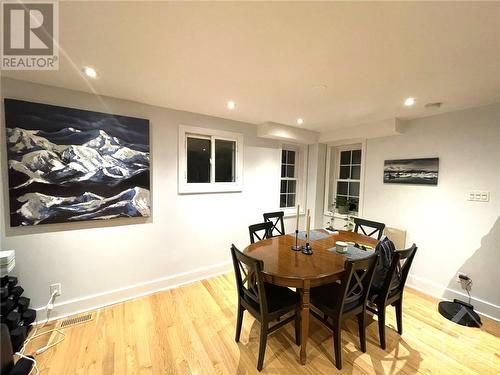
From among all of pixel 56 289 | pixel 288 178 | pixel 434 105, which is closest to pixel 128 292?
pixel 56 289

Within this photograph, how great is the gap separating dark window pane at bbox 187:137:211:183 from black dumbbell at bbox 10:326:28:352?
80.3 inches

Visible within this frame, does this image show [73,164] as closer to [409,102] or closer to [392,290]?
[392,290]

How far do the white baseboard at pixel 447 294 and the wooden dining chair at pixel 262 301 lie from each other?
2129 mm

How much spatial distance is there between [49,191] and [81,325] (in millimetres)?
1368

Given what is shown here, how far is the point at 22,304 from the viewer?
1929 mm

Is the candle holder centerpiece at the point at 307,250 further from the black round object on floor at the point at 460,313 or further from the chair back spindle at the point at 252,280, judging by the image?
the black round object on floor at the point at 460,313

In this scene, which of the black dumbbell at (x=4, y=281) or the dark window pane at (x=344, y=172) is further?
the dark window pane at (x=344, y=172)

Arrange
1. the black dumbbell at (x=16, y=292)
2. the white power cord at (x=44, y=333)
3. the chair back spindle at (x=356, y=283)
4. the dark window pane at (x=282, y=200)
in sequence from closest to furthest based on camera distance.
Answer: the chair back spindle at (x=356, y=283)
the white power cord at (x=44, y=333)
the black dumbbell at (x=16, y=292)
the dark window pane at (x=282, y=200)

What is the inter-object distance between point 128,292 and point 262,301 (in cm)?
187

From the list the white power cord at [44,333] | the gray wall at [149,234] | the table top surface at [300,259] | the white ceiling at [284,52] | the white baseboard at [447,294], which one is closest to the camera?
the white ceiling at [284,52]

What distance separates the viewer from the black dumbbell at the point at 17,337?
5.58 feet

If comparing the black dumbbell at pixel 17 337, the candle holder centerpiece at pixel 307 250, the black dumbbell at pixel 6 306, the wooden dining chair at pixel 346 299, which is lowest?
the black dumbbell at pixel 17 337

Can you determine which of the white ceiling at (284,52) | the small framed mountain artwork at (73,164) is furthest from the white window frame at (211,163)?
→ the white ceiling at (284,52)

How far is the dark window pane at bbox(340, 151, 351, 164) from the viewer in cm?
398
